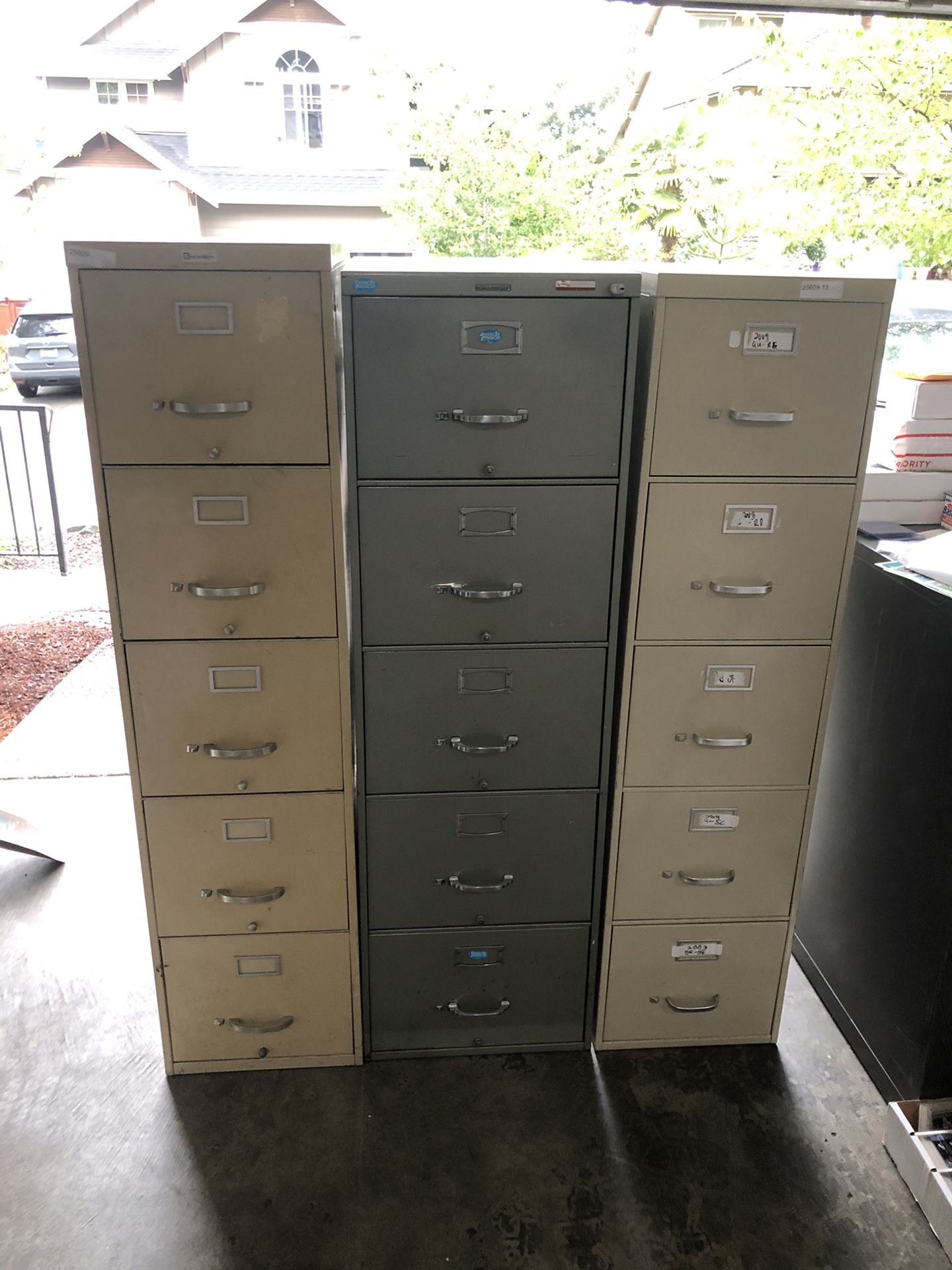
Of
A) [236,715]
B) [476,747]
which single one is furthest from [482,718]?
[236,715]

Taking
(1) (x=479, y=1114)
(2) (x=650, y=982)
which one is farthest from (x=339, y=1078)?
(2) (x=650, y=982)

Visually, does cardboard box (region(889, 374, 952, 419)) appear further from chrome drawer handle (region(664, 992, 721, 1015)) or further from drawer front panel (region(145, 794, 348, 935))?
drawer front panel (region(145, 794, 348, 935))

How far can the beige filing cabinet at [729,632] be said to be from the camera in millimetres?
1558

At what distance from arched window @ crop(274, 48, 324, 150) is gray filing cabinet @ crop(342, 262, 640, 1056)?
247 cm

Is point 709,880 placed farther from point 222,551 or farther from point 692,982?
point 222,551

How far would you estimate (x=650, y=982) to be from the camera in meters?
1.98

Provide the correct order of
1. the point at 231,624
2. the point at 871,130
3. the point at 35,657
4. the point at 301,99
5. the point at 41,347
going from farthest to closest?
1. the point at 41,347
2. the point at 35,657
3. the point at 301,99
4. the point at 871,130
5. the point at 231,624

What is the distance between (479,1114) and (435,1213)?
0.81 ft

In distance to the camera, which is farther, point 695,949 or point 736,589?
point 695,949

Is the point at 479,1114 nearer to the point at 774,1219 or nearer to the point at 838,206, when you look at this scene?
the point at 774,1219

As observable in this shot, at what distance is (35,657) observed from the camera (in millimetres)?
3957

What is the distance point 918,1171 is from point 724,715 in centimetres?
96

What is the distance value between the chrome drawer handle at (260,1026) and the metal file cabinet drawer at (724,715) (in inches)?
37.7

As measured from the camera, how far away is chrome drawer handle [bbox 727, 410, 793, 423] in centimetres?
158
